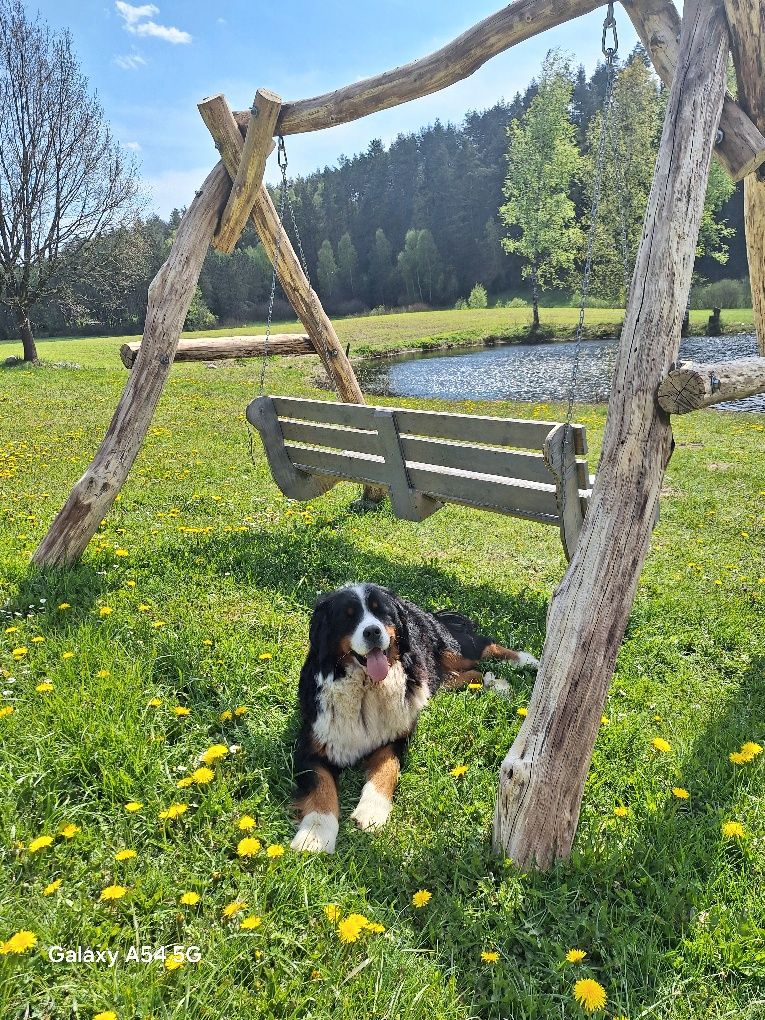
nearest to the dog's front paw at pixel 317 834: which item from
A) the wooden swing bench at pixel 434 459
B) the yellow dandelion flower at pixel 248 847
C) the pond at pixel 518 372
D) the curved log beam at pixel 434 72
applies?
the yellow dandelion flower at pixel 248 847

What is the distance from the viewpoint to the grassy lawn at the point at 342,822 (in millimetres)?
2041

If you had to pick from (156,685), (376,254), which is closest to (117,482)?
(156,685)

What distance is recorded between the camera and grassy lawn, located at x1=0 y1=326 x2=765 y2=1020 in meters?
2.04

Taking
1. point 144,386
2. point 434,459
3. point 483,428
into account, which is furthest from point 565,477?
point 144,386

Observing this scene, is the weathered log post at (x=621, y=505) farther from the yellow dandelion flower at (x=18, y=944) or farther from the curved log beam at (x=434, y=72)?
the yellow dandelion flower at (x=18, y=944)

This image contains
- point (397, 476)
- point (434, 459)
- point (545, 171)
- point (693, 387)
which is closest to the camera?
point (693, 387)

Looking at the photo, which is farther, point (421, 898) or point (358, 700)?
point (358, 700)

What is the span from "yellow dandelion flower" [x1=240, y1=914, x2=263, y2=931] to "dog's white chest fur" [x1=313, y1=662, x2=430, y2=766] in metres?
0.96

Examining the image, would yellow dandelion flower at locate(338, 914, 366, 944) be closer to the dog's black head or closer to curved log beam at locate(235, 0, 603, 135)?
the dog's black head

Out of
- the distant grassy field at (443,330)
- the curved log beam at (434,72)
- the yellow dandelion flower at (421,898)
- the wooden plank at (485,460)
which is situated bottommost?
the yellow dandelion flower at (421,898)

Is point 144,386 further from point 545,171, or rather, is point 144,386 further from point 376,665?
point 545,171

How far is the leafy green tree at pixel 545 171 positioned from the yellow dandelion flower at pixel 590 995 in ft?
118

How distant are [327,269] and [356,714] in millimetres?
68404

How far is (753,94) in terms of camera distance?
3.69m
